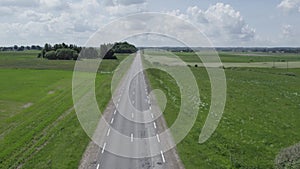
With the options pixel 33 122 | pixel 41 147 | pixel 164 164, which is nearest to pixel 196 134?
pixel 164 164

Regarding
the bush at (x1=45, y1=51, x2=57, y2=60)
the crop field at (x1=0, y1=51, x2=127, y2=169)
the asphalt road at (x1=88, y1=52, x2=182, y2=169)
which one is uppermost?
the bush at (x1=45, y1=51, x2=57, y2=60)

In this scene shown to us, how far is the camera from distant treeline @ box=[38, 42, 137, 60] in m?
126

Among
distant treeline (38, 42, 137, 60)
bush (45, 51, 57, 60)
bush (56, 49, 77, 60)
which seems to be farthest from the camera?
bush (45, 51, 57, 60)

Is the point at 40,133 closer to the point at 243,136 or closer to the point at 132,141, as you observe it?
the point at 132,141

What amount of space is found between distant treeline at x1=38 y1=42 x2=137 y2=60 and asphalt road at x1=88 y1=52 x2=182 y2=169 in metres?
83.7

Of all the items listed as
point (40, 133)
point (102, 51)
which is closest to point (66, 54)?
point (102, 51)

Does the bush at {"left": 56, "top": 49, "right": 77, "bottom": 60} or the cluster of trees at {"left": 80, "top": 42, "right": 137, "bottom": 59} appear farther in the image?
the bush at {"left": 56, "top": 49, "right": 77, "bottom": 60}

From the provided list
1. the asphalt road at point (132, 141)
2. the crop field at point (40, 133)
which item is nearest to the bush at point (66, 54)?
the crop field at point (40, 133)

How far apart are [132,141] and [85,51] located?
10434 centimetres

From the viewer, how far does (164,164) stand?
700 inches

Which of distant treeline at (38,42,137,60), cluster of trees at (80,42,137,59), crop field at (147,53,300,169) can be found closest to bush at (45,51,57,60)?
distant treeline at (38,42,137,60)

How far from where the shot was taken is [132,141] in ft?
72.9

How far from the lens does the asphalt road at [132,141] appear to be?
17.9 meters

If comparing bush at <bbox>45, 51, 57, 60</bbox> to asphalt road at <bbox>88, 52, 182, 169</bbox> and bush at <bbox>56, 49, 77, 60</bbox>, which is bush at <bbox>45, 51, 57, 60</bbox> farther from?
asphalt road at <bbox>88, 52, 182, 169</bbox>
